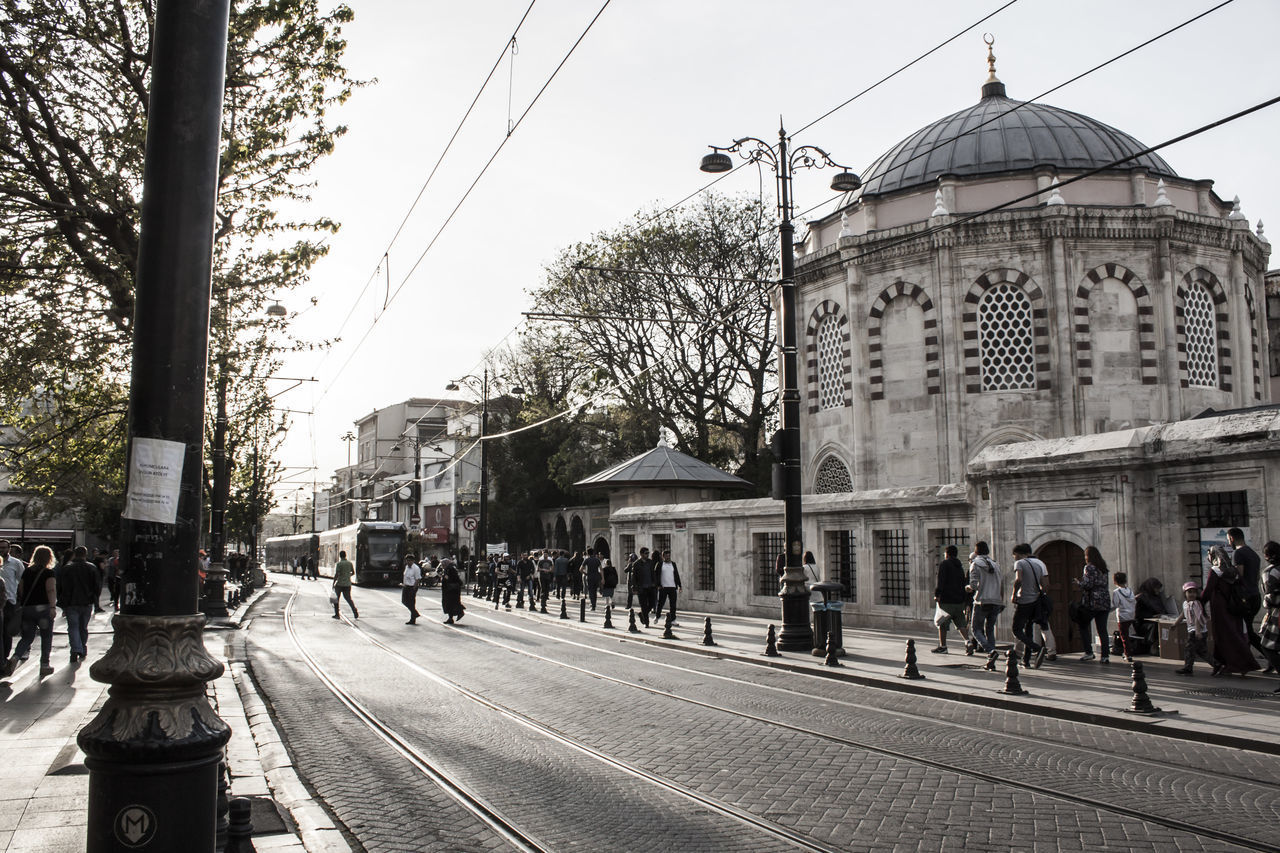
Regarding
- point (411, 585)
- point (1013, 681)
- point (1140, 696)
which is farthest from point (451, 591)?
point (1140, 696)

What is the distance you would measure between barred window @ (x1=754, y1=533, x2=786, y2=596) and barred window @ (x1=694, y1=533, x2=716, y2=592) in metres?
2.20

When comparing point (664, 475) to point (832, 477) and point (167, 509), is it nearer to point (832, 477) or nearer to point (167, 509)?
point (832, 477)

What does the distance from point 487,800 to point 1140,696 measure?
6.38 m

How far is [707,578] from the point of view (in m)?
25.2

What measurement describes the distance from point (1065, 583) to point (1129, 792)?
845cm

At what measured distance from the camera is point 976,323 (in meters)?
26.4

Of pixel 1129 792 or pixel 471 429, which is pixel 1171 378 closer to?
pixel 1129 792

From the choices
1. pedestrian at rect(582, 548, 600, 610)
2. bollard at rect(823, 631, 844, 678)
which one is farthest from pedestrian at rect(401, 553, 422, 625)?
bollard at rect(823, 631, 844, 678)

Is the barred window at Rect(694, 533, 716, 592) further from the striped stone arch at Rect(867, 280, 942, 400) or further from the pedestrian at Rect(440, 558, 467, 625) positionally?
the striped stone arch at Rect(867, 280, 942, 400)

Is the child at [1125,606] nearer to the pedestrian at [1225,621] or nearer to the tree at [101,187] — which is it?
the pedestrian at [1225,621]

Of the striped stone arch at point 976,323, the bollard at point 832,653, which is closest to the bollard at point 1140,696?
the bollard at point 832,653

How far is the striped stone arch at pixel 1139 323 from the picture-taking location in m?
25.8

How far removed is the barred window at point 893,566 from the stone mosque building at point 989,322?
42.9 inches

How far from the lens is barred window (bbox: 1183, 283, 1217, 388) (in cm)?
2641
